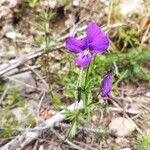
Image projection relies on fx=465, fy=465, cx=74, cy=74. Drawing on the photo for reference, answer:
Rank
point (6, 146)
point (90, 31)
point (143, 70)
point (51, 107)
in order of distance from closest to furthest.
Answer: point (90, 31) → point (6, 146) → point (51, 107) → point (143, 70)

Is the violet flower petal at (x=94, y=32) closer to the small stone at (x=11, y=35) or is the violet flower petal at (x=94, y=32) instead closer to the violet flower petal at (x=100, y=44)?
the violet flower petal at (x=100, y=44)

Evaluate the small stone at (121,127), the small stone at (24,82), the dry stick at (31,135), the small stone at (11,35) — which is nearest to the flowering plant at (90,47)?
the dry stick at (31,135)

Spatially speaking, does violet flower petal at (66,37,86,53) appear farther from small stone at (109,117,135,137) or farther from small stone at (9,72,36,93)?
small stone at (9,72,36,93)

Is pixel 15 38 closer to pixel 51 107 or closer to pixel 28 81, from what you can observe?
pixel 28 81

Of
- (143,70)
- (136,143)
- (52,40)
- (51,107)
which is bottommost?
(136,143)

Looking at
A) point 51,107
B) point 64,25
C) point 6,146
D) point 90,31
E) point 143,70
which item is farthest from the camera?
point 64,25

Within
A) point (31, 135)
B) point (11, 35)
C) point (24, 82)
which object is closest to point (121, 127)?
point (31, 135)

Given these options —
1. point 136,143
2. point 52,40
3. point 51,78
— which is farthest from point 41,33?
point 136,143
